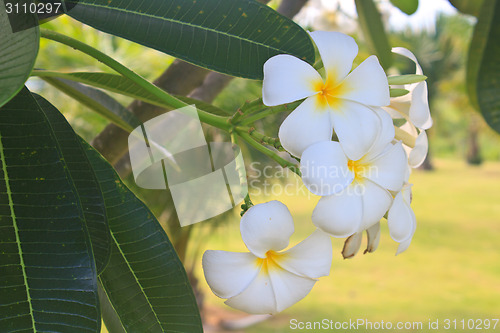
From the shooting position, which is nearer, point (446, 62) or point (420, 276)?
point (420, 276)

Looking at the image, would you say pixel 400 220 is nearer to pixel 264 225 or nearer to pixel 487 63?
pixel 264 225

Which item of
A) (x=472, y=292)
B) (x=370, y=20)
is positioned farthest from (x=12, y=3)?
(x=472, y=292)

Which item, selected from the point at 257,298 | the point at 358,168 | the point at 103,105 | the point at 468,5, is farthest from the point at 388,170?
the point at 468,5

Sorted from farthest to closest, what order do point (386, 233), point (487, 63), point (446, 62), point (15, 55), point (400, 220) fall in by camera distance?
point (446, 62) → point (386, 233) → point (487, 63) → point (400, 220) → point (15, 55)

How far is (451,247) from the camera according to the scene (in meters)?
6.70

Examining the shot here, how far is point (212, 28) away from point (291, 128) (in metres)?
0.11

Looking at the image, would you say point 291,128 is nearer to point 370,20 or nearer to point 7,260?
point 7,260

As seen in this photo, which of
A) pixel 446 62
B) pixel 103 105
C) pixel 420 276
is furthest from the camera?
pixel 446 62

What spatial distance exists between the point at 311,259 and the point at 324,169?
0.08m

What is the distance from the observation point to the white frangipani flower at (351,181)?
0.32m

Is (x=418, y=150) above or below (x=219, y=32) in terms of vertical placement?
below

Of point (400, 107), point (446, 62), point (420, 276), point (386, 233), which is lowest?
point (386, 233)

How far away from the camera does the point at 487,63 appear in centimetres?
84

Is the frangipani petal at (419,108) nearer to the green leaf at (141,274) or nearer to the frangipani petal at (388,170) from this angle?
the frangipani petal at (388,170)
